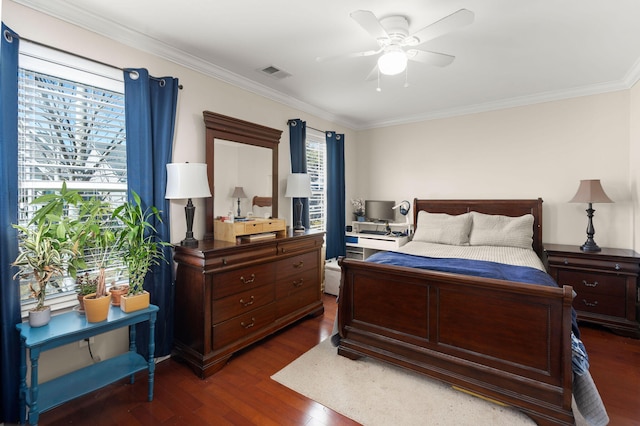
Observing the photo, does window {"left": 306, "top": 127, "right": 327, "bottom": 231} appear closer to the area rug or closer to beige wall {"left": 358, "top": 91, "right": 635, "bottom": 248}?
beige wall {"left": 358, "top": 91, "right": 635, "bottom": 248}

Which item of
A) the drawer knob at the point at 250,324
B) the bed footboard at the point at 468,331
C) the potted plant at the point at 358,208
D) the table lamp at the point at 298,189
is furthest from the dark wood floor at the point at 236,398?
the potted plant at the point at 358,208

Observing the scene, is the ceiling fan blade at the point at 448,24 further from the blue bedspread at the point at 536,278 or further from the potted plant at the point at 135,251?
the potted plant at the point at 135,251

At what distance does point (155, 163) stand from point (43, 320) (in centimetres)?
125

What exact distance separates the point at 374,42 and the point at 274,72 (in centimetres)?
105

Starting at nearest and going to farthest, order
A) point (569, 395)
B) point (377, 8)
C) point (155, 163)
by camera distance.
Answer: point (569, 395)
point (377, 8)
point (155, 163)

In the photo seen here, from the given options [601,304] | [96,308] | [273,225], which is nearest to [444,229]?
[601,304]

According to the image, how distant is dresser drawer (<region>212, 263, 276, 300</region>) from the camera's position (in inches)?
98.1

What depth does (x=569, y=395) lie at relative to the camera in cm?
183

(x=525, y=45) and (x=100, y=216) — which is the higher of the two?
(x=525, y=45)

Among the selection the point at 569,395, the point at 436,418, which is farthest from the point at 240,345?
the point at 569,395

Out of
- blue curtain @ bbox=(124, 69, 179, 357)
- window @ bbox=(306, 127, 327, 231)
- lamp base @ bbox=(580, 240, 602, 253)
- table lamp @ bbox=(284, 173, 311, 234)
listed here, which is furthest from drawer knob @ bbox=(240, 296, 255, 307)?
lamp base @ bbox=(580, 240, 602, 253)

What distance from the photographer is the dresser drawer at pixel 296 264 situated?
310 centimetres

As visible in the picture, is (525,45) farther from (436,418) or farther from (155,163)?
(155,163)

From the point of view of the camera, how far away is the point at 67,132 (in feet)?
7.00
